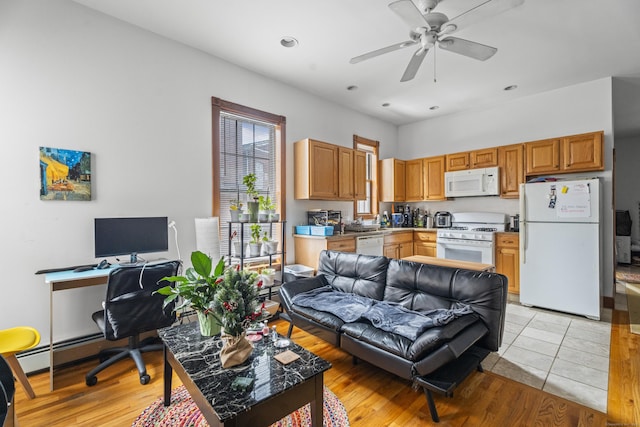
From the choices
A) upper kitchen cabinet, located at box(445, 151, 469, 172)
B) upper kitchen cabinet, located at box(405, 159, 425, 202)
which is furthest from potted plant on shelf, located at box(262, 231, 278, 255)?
upper kitchen cabinet, located at box(445, 151, 469, 172)

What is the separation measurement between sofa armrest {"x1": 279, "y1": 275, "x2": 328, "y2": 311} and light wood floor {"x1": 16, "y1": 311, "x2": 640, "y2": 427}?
2.44 ft

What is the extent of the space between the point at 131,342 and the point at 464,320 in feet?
8.77

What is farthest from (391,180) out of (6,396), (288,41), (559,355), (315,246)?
(6,396)

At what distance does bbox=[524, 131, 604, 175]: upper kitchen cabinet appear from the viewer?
3.87 metres

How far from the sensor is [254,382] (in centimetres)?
140

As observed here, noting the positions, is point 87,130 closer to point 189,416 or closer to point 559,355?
point 189,416

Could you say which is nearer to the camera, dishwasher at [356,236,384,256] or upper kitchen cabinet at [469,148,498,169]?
dishwasher at [356,236,384,256]

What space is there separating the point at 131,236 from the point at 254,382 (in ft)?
6.61

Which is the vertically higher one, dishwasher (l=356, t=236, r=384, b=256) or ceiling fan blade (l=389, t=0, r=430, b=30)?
ceiling fan blade (l=389, t=0, r=430, b=30)

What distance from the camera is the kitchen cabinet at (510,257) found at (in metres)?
4.23

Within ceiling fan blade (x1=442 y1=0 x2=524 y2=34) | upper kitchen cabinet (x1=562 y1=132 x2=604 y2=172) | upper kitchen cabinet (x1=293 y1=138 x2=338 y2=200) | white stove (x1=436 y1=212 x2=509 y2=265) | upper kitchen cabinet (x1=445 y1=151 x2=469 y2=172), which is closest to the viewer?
ceiling fan blade (x1=442 y1=0 x2=524 y2=34)

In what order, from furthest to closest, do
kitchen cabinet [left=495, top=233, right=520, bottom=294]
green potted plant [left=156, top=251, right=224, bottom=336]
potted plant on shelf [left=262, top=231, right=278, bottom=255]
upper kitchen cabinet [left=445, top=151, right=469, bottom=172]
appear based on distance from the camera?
upper kitchen cabinet [left=445, top=151, right=469, bottom=172], kitchen cabinet [left=495, top=233, right=520, bottom=294], potted plant on shelf [left=262, top=231, right=278, bottom=255], green potted plant [left=156, top=251, right=224, bottom=336]

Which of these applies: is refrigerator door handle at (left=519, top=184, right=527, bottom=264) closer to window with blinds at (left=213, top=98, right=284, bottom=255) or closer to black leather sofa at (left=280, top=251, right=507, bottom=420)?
black leather sofa at (left=280, top=251, right=507, bottom=420)

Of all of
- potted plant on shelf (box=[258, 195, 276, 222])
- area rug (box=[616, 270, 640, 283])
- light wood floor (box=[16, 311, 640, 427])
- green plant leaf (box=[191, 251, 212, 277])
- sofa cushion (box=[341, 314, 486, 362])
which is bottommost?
light wood floor (box=[16, 311, 640, 427])
